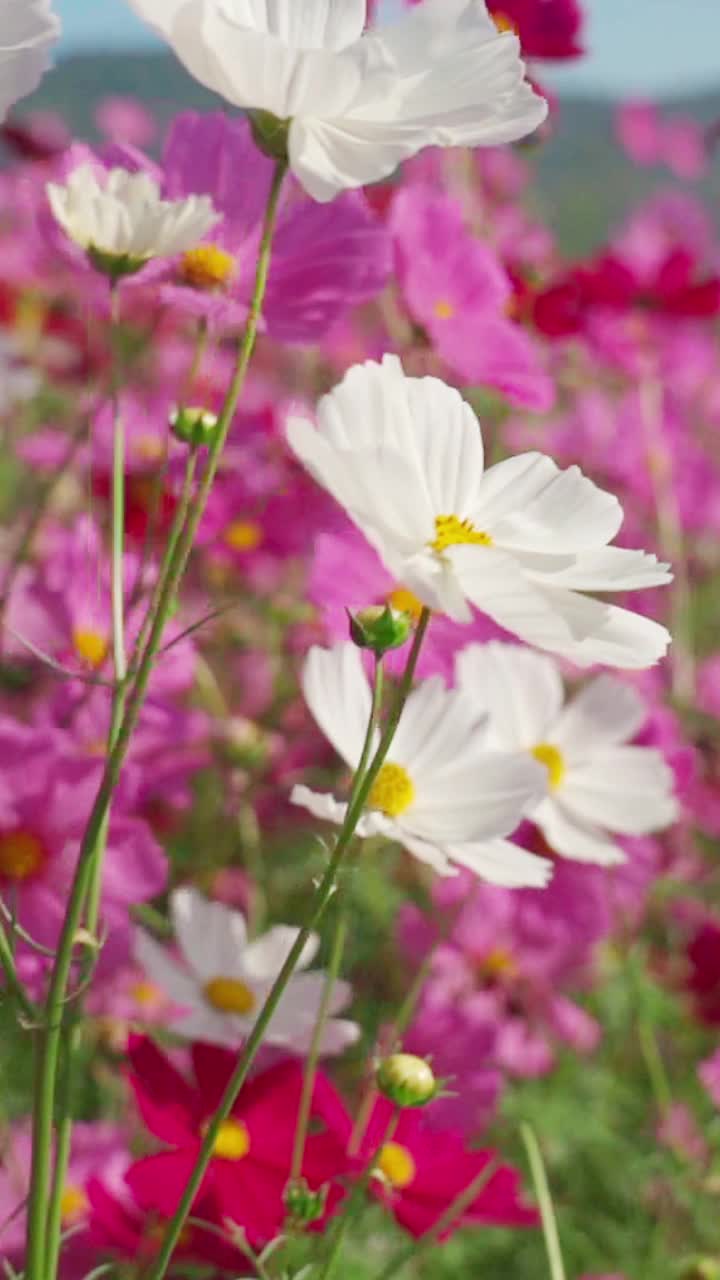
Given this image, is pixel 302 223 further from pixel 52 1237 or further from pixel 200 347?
pixel 52 1237

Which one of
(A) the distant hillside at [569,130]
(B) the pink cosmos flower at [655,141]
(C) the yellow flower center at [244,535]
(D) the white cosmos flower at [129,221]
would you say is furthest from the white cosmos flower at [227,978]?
(A) the distant hillside at [569,130]

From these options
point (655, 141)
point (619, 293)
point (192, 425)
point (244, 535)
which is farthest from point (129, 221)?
point (655, 141)

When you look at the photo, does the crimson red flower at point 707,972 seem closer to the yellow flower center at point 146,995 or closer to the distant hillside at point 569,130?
the yellow flower center at point 146,995

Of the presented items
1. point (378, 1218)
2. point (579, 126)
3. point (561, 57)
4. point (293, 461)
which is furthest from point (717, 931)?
point (579, 126)

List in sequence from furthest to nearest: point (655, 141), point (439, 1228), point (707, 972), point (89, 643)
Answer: point (655, 141), point (707, 972), point (89, 643), point (439, 1228)

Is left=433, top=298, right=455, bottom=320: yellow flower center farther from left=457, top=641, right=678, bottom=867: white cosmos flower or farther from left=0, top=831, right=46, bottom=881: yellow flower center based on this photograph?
left=0, top=831, right=46, bottom=881: yellow flower center

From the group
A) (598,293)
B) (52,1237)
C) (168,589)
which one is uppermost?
(168,589)

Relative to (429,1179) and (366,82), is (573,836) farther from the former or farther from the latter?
(366,82)
